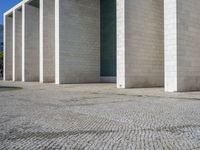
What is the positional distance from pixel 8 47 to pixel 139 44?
30.9 meters

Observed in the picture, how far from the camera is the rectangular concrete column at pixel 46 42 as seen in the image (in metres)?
30.1

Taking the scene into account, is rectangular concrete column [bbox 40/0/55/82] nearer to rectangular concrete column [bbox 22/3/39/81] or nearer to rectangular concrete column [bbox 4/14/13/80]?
rectangular concrete column [bbox 22/3/39/81]

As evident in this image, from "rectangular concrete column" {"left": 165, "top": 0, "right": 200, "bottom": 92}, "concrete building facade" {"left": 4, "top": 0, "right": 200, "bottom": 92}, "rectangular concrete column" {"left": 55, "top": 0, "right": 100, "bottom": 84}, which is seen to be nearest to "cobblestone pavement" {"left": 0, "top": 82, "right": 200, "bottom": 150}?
"rectangular concrete column" {"left": 165, "top": 0, "right": 200, "bottom": 92}

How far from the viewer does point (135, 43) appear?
1872cm

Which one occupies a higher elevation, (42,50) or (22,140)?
(42,50)

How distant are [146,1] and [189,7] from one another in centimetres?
500

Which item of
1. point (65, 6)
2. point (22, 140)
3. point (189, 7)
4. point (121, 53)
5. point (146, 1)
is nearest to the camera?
point (22, 140)

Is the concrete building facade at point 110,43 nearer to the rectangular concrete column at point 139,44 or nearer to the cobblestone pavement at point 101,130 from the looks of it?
the rectangular concrete column at point 139,44

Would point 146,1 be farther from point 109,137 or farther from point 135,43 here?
point 109,137

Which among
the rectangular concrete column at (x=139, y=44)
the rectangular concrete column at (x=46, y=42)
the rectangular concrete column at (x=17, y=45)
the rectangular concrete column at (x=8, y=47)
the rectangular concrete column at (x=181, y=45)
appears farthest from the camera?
the rectangular concrete column at (x=8, y=47)

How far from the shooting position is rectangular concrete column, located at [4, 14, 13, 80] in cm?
4406

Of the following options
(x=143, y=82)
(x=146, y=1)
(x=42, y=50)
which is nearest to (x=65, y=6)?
(x=42, y=50)

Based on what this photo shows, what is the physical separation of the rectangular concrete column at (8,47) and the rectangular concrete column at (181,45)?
34383 mm

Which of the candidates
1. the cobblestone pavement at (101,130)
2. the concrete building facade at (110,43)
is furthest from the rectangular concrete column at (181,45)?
the cobblestone pavement at (101,130)
